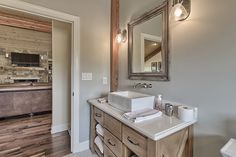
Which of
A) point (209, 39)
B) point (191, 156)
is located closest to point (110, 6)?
point (209, 39)

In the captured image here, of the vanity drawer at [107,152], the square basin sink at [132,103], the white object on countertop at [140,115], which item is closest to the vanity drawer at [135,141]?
the white object on countertop at [140,115]

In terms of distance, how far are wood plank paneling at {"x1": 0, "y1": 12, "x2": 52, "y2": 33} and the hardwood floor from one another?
275 cm

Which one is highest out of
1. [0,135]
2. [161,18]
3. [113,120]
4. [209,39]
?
[161,18]

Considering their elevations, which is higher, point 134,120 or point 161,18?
point 161,18

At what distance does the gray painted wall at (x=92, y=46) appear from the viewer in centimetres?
227

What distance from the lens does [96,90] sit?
8.05 feet

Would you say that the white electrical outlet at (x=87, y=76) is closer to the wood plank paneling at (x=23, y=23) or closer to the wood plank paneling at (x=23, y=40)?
the wood plank paneling at (x=23, y=23)

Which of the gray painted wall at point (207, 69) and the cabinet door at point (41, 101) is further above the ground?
the gray painted wall at point (207, 69)

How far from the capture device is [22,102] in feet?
12.2

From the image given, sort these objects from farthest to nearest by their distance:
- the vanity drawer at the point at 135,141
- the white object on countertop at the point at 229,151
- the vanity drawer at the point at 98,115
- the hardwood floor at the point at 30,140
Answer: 1. the hardwood floor at the point at 30,140
2. the vanity drawer at the point at 98,115
3. the vanity drawer at the point at 135,141
4. the white object on countertop at the point at 229,151

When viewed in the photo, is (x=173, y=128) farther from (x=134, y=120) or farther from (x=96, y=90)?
(x=96, y=90)

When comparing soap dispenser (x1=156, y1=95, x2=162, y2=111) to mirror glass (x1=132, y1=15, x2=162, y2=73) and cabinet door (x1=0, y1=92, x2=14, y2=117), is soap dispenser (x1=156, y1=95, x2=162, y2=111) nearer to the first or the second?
mirror glass (x1=132, y1=15, x2=162, y2=73)

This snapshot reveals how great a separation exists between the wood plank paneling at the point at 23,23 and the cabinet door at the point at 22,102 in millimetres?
2135

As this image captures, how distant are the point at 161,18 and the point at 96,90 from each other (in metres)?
1.46
